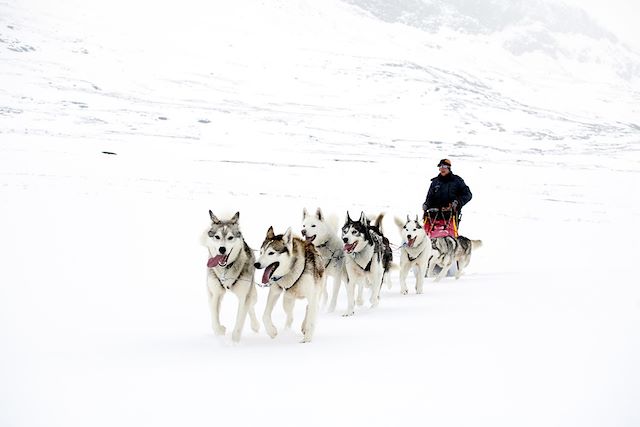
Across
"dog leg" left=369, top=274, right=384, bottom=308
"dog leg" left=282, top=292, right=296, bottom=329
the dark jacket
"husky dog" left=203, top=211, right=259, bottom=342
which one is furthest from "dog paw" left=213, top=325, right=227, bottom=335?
the dark jacket

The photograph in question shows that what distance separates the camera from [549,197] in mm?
24609

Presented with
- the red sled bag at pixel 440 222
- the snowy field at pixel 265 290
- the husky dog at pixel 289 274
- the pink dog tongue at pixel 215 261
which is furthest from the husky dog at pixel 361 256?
the red sled bag at pixel 440 222

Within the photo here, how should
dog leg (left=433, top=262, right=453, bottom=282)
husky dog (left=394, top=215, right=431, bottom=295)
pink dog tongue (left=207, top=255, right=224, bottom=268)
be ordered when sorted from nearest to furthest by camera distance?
pink dog tongue (left=207, top=255, right=224, bottom=268) < husky dog (left=394, top=215, right=431, bottom=295) < dog leg (left=433, top=262, right=453, bottom=282)

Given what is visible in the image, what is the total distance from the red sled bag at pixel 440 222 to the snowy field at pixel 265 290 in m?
0.86

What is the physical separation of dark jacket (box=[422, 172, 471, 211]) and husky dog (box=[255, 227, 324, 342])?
4.75m

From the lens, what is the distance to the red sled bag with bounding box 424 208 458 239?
30.0 feet

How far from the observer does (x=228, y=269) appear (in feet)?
15.4

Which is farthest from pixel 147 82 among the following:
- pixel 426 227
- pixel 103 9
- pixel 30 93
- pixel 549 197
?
pixel 426 227

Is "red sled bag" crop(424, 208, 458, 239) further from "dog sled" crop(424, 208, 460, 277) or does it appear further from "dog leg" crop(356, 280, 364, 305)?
"dog leg" crop(356, 280, 364, 305)

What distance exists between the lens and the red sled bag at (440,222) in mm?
9133

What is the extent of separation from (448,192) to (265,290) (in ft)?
12.0

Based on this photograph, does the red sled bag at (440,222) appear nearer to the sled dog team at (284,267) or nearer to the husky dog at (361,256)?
the husky dog at (361,256)

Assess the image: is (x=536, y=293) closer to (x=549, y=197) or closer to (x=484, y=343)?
(x=484, y=343)

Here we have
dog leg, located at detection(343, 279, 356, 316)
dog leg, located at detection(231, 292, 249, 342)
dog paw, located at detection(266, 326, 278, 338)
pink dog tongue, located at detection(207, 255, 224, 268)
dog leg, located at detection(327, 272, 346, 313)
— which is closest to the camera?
pink dog tongue, located at detection(207, 255, 224, 268)
